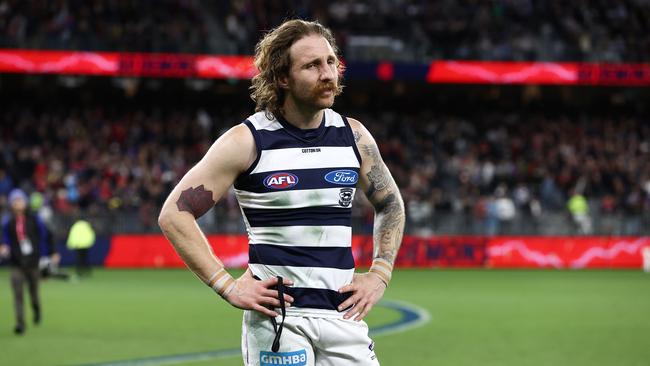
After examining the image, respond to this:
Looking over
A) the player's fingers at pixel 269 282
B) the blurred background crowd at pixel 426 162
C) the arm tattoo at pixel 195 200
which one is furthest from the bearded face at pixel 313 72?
the blurred background crowd at pixel 426 162

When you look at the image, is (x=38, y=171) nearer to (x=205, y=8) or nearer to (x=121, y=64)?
(x=121, y=64)

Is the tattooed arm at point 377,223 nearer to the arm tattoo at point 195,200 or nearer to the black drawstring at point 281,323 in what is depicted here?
the black drawstring at point 281,323

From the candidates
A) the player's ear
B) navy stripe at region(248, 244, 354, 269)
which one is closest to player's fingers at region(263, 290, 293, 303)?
navy stripe at region(248, 244, 354, 269)

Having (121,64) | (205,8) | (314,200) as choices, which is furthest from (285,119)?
(205,8)

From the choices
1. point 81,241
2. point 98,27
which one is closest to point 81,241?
point 81,241

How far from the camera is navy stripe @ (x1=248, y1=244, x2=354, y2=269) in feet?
14.0

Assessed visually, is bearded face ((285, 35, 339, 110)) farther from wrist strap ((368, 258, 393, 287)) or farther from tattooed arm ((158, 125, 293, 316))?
wrist strap ((368, 258, 393, 287))

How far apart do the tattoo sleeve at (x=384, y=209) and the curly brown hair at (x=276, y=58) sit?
0.43 m

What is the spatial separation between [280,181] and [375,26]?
108 feet

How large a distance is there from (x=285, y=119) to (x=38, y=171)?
2747 cm

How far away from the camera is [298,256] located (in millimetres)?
4270

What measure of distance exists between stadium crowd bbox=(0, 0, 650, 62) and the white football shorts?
29.4m

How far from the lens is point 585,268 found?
3039 centimetres

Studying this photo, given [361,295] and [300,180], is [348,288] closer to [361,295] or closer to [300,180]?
[361,295]
